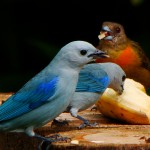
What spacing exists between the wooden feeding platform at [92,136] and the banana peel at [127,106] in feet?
0.22

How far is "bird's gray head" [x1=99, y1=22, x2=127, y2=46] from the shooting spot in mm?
8266

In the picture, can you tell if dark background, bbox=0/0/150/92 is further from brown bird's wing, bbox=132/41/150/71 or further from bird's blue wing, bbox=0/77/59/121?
bird's blue wing, bbox=0/77/59/121

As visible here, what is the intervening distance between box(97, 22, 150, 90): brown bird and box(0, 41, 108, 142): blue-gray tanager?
275cm

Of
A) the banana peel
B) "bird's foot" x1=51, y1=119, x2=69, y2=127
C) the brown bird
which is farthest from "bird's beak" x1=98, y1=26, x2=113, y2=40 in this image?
"bird's foot" x1=51, y1=119, x2=69, y2=127

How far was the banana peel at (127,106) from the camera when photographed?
6051 millimetres

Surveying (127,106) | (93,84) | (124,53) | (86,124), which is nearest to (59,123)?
(86,124)

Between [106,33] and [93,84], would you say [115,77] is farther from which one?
[106,33]

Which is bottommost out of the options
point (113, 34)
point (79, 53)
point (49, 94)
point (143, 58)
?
point (143, 58)

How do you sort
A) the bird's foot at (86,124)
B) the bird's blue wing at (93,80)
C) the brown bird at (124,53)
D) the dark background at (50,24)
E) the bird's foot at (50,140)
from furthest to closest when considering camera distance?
the dark background at (50,24) → the brown bird at (124,53) → the bird's blue wing at (93,80) → the bird's foot at (86,124) → the bird's foot at (50,140)

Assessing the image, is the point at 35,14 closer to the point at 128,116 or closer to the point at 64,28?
the point at 64,28

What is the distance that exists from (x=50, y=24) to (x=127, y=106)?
407 cm

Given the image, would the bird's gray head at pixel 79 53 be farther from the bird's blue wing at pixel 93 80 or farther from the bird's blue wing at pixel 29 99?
the bird's blue wing at pixel 93 80

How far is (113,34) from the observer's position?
8.43m

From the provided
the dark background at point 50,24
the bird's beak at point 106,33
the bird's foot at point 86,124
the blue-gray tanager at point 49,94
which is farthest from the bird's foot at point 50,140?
the dark background at point 50,24
